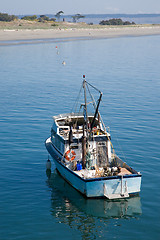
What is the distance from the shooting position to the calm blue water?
2244 centimetres

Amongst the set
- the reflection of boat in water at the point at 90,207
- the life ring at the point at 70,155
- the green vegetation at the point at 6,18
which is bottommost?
the reflection of boat in water at the point at 90,207

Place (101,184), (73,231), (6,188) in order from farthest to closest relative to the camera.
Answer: (6,188) < (101,184) < (73,231)

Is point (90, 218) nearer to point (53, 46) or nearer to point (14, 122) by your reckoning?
point (14, 122)

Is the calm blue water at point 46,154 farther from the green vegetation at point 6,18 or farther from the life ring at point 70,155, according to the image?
the green vegetation at point 6,18

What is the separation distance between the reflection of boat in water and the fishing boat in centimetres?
49

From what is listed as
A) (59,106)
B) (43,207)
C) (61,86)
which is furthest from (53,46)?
(43,207)

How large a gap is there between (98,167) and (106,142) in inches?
71.3

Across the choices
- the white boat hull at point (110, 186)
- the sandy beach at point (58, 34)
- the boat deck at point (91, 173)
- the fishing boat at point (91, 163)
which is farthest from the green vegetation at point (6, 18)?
the white boat hull at point (110, 186)

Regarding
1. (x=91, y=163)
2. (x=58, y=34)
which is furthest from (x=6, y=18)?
(x=91, y=163)

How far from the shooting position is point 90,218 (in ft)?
76.3

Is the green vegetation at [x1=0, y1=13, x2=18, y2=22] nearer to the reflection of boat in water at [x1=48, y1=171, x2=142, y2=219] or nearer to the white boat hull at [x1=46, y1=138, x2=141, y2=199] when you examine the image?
the reflection of boat in water at [x1=48, y1=171, x2=142, y2=219]

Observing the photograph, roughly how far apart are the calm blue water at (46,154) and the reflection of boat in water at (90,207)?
6 cm

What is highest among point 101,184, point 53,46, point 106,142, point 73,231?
point 53,46

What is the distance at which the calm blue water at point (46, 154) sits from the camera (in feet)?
73.6
